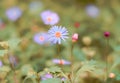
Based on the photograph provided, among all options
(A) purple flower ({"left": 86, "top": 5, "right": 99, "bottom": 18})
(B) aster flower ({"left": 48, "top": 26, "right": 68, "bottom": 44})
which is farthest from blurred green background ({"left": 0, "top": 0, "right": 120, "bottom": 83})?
(B) aster flower ({"left": 48, "top": 26, "right": 68, "bottom": 44})

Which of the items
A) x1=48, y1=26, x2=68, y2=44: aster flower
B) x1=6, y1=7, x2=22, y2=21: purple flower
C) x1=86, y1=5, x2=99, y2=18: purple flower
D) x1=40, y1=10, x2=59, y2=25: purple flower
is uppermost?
x1=86, y1=5, x2=99, y2=18: purple flower

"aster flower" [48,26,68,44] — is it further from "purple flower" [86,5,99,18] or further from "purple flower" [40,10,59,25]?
"purple flower" [86,5,99,18]

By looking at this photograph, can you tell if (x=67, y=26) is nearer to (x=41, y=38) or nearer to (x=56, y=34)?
(x=41, y=38)

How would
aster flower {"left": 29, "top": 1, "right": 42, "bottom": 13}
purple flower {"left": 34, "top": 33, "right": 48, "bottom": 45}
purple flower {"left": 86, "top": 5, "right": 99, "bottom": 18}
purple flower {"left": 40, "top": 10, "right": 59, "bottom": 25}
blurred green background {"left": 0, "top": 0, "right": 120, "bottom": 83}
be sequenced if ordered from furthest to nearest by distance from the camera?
1. purple flower {"left": 86, "top": 5, "right": 99, "bottom": 18}
2. aster flower {"left": 29, "top": 1, "right": 42, "bottom": 13}
3. purple flower {"left": 34, "top": 33, "right": 48, "bottom": 45}
4. blurred green background {"left": 0, "top": 0, "right": 120, "bottom": 83}
5. purple flower {"left": 40, "top": 10, "right": 59, "bottom": 25}

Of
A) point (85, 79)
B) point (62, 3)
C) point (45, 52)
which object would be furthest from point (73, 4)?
point (85, 79)

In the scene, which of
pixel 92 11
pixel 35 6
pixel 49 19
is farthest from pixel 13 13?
pixel 49 19

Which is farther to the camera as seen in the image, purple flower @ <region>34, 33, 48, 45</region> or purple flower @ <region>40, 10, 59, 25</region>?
purple flower @ <region>34, 33, 48, 45</region>

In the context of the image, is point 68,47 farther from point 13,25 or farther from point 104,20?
point 104,20
